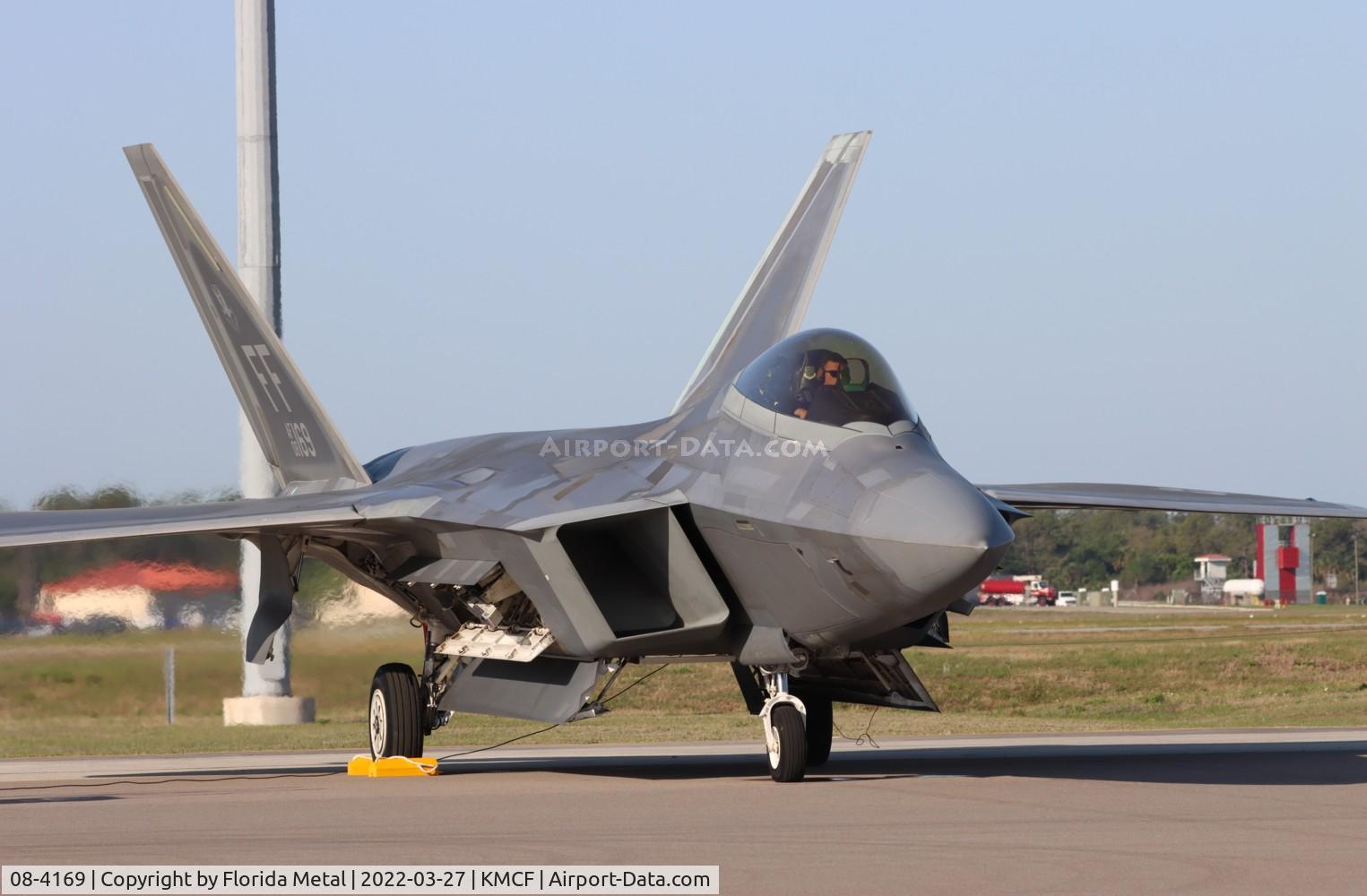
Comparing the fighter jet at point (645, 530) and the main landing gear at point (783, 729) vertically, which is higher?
the fighter jet at point (645, 530)

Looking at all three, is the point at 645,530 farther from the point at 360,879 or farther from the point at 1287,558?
the point at 1287,558

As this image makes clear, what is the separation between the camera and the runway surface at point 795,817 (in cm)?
760

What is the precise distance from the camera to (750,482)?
1152cm

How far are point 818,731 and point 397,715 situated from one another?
3.19 m

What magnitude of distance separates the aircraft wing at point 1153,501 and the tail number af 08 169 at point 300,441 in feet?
18.5

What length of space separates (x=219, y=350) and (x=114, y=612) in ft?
17.0

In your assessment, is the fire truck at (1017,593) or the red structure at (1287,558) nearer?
the red structure at (1287,558)

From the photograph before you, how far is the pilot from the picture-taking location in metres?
11.5

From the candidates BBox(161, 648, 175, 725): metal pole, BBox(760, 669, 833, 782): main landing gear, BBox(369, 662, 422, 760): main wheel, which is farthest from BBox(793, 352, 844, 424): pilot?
BBox(161, 648, 175, 725): metal pole

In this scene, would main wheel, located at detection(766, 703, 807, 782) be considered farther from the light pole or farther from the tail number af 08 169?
the light pole

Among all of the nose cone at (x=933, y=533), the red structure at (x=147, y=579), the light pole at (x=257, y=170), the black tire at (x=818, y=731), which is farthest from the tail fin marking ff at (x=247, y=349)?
the light pole at (x=257, y=170)

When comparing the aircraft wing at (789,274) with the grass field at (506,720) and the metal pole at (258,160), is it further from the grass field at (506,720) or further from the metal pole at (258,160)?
the metal pole at (258,160)

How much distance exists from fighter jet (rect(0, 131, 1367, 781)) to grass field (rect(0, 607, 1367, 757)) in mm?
4181

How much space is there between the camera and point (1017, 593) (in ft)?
387
